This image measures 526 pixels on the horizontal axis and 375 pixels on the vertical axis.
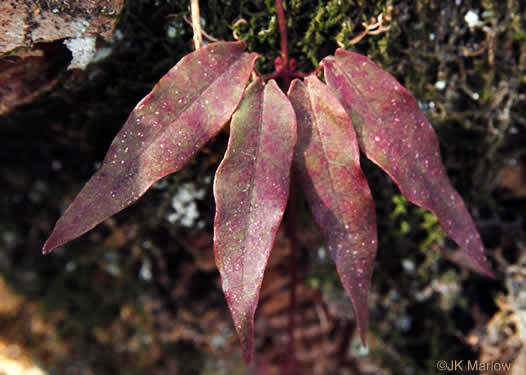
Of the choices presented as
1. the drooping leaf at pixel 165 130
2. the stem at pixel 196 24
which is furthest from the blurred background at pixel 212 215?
the drooping leaf at pixel 165 130

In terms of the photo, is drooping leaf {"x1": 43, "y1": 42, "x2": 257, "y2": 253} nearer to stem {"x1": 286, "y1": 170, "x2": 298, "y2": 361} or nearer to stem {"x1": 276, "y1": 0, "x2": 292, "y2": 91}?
stem {"x1": 276, "y1": 0, "x2": 292, "y2": 91}

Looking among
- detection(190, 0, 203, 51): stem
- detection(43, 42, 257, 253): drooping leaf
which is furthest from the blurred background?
detection(43, 42, 257, 253): drooping leaf

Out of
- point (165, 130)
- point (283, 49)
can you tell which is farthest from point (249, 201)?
point (283, 49)

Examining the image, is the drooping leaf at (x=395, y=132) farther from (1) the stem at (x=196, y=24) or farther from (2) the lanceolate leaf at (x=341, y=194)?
(1) the stem at (x=196, y=24)

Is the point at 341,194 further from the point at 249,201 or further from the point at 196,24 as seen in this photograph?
the point at 196,24

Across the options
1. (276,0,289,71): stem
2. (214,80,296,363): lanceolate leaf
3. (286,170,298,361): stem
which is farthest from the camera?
(286,170,298,361): stem

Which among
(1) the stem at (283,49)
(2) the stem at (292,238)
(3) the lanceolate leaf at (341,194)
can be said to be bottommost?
(2) the stem at (292,238)
